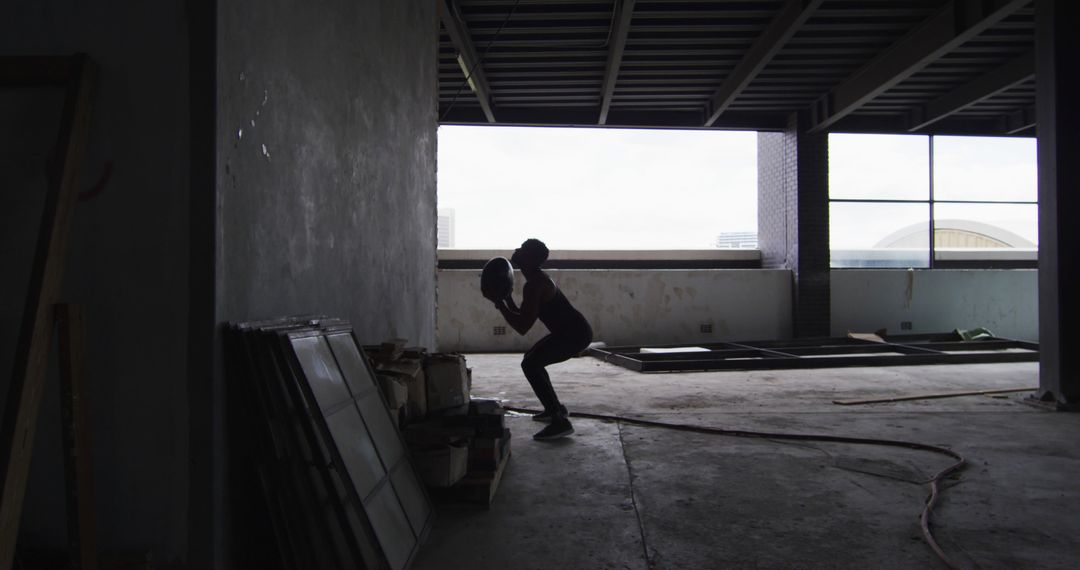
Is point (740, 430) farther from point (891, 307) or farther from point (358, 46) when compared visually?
point (891, 307)

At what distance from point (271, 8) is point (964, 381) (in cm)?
868

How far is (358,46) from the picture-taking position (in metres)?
3.98

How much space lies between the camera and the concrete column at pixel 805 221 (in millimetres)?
12398

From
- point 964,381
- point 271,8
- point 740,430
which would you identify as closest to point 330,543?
point 271,8

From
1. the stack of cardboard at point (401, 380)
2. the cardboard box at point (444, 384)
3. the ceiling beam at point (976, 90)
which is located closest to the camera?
the stack of cardboard at point (401, 380)

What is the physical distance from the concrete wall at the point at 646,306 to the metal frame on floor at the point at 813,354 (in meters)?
0.85

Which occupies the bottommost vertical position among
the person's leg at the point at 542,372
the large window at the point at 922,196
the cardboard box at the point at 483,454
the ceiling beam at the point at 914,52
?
the cardboard box at the point at 483,454

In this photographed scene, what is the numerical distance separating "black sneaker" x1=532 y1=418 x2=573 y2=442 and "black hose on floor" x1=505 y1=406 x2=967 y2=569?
698mm

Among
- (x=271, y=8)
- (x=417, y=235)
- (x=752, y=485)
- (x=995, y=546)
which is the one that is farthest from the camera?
(x=417, y=235)

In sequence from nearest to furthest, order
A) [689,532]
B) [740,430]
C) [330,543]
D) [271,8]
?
[330,543], [271,8], [689,532], [740,430]

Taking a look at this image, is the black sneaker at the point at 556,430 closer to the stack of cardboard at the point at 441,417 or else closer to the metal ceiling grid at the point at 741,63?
the stack of cardboard at the point at 441,417

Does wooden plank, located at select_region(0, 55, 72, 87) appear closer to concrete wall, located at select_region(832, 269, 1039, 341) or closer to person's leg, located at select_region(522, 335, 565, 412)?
person's leg, located at select_region(522, 335, 565, 412)

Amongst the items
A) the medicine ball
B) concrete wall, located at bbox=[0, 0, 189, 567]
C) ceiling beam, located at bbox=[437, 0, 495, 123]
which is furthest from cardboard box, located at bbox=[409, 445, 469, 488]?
ceiling beam, located at bbox=[437, 0, 495, 123]

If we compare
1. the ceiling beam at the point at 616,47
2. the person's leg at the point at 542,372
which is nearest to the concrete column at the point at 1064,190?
the ceiling beam at the point at 616,47
